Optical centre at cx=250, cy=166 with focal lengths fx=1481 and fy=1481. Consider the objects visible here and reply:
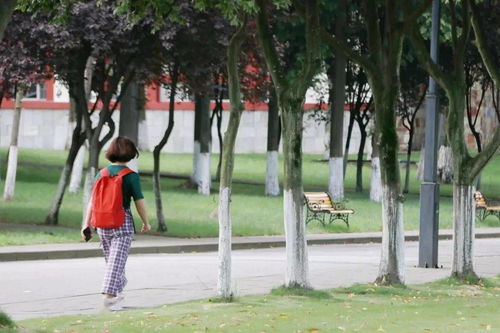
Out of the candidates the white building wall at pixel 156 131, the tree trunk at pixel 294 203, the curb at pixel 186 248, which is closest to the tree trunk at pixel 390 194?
the tree trunk at pixel 294 203

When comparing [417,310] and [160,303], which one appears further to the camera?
[160,303]

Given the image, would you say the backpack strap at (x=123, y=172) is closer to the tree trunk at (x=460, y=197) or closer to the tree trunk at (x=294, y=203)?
the tree trunk at (x=294, y=203)

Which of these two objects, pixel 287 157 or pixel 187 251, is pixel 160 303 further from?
pixel 187 251

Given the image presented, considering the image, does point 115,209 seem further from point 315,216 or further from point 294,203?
point 315,216

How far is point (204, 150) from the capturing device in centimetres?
3972

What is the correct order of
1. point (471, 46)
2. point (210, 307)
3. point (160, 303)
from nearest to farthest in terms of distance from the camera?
point (210, 307) → point (160, 303) → point (471, 46)

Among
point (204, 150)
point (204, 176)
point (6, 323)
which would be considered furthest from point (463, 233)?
point (204, 150)

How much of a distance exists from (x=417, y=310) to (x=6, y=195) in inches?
846

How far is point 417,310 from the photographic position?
14062 millimetres

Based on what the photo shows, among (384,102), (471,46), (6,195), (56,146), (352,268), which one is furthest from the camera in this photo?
(56,146)

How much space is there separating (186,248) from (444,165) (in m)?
24.4

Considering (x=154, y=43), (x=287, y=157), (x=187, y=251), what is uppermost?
(x=154, y=43)

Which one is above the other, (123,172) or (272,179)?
(123,172)

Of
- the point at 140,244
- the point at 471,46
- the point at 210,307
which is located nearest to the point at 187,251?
the point at 140,244
